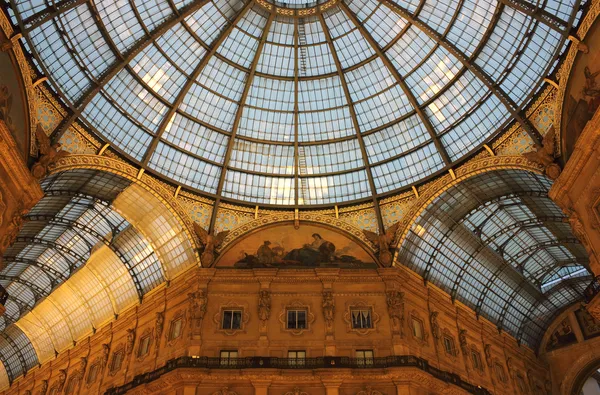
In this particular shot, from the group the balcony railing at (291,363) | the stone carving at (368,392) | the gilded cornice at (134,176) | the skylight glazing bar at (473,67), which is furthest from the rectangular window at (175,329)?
the skylight glazing bar at (473,67)

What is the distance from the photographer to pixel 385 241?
1459 inches

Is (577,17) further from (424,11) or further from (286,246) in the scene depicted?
(286,246)

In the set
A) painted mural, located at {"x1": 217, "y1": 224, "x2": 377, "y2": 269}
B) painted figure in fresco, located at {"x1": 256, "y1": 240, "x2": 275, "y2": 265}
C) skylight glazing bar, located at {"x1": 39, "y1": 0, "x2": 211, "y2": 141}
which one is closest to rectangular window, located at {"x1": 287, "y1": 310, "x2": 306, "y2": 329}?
painted mural, located at {"x1": 217, "y1": 224, "x2": 377, "y2": 269}

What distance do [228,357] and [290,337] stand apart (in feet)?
13.3

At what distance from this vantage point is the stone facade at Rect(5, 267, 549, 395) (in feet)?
101

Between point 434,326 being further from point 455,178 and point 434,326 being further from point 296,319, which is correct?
point 455,178

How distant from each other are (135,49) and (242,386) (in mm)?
22148

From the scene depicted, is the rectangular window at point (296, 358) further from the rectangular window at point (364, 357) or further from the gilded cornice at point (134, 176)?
the gilded cornice at point (134, 176)

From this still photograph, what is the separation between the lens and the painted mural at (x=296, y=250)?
36.5 m

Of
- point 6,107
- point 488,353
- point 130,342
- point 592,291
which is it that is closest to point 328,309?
point 130,342

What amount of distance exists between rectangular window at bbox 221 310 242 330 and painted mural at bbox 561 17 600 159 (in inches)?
861

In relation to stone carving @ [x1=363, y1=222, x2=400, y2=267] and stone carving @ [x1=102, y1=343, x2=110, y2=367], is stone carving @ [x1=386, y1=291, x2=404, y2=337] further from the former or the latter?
stone carving @ [x1=102, y1=343, x2=110, y2=367]

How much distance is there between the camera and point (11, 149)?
24.7 meters

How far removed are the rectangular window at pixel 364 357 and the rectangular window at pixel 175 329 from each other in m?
11.7
